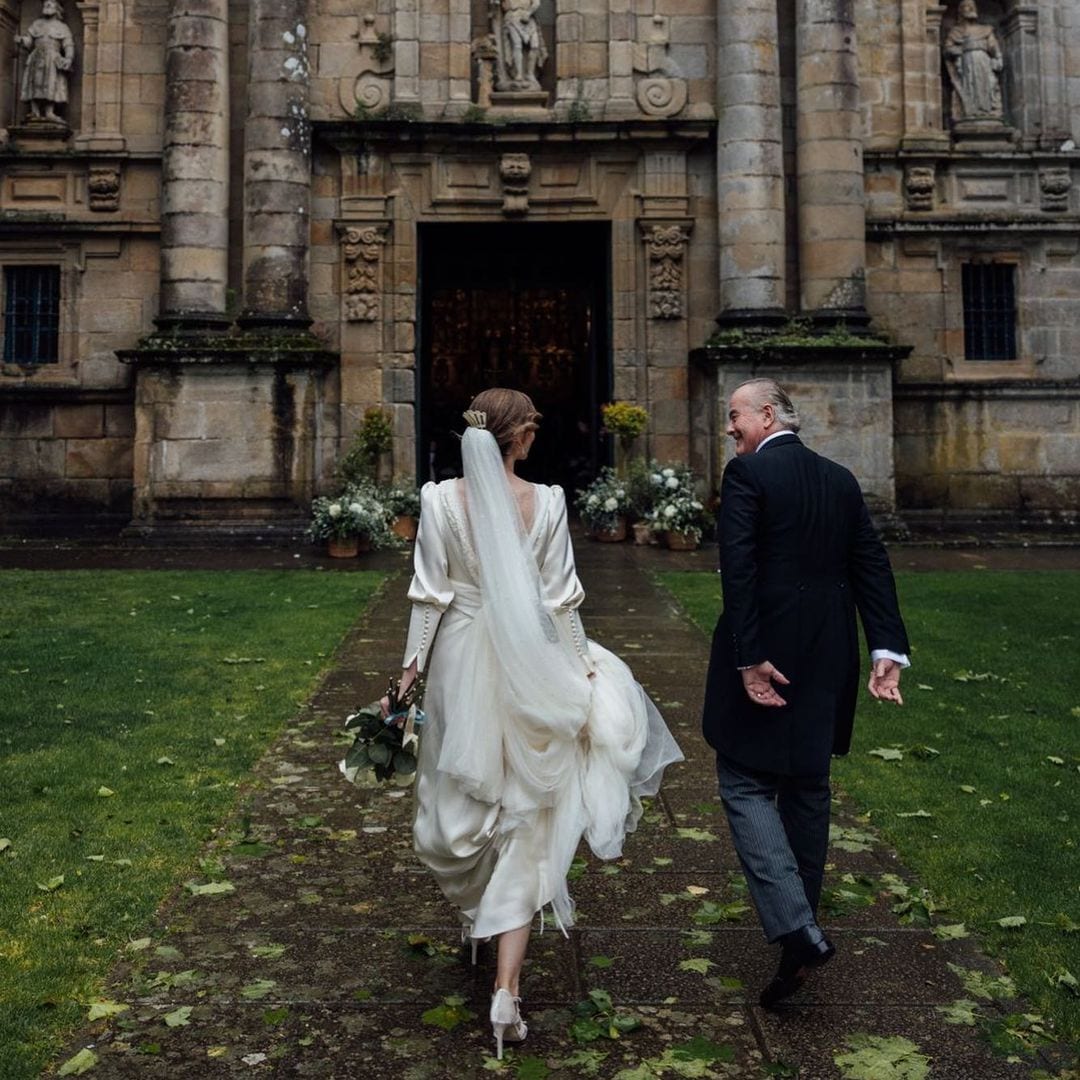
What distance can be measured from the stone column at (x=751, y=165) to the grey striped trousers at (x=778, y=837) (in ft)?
43.2

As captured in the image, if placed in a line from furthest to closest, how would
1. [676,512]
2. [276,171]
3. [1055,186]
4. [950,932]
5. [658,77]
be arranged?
1. [1055,186]
2. [658,77]
3. [276,171]
4. [676,512]
5. [950,932]

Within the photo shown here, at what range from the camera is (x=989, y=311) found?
18.0 meters

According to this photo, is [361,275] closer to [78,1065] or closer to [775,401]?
[775,401]

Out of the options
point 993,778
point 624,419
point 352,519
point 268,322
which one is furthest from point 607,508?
point 993,778

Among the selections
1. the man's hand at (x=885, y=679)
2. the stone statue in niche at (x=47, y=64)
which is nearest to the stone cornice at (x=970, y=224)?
the stone statue in niche at (x=47, y=64)

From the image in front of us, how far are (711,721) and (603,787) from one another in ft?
1.41

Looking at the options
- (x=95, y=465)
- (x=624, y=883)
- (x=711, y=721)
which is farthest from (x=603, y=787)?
(x=95, y=465)

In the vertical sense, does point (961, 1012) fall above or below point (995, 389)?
below

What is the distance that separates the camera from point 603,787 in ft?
12.1

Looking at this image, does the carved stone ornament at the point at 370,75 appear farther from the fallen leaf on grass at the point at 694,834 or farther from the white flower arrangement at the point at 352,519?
the fallen leaf on grass at the point at 694,834

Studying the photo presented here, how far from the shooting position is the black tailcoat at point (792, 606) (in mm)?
3680

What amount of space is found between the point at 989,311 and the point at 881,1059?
16618 mm

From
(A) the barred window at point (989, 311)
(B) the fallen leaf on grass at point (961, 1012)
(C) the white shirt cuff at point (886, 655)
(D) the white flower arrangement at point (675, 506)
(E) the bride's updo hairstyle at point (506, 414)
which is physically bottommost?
(B) the fallen leaf on grass at point (961, 1012)

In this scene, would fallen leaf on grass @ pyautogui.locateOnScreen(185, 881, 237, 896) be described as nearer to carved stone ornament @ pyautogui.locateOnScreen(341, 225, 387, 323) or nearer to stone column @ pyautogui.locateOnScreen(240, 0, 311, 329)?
stone column @ pyautogui.locateOnScreen(240, 0, 311, 329)
